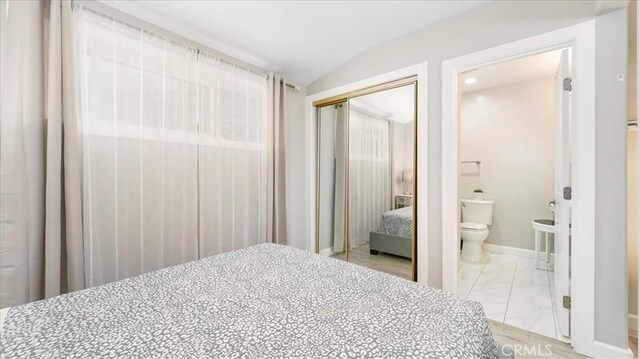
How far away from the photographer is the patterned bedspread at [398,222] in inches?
103

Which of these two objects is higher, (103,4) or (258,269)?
(103,4)

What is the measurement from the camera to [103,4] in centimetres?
183

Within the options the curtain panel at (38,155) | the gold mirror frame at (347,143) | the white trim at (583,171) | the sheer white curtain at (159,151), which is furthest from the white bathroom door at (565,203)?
the curtain panel at (38,155)

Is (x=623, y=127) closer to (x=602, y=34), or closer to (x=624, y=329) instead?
(x=602, y=34)

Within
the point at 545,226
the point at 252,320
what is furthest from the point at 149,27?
the point at 545,226

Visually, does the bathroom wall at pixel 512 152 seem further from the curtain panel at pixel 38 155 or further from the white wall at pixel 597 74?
the curtain panel at pixel 38 155

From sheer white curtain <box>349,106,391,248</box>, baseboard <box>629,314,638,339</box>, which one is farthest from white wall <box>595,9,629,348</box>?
sheer white curtain <box>349,106,391,248</box>

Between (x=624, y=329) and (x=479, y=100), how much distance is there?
11.2 ft

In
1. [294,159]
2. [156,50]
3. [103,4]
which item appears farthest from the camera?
[294,159]

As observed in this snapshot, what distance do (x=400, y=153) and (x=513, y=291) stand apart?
178 centimetres

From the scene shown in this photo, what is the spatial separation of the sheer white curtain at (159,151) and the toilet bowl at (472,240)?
2775mm

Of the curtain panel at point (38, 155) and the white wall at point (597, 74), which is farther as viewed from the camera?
the white wall at point (597, 74)

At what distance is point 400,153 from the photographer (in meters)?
2.67

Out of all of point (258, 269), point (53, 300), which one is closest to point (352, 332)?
point (258, 269)
